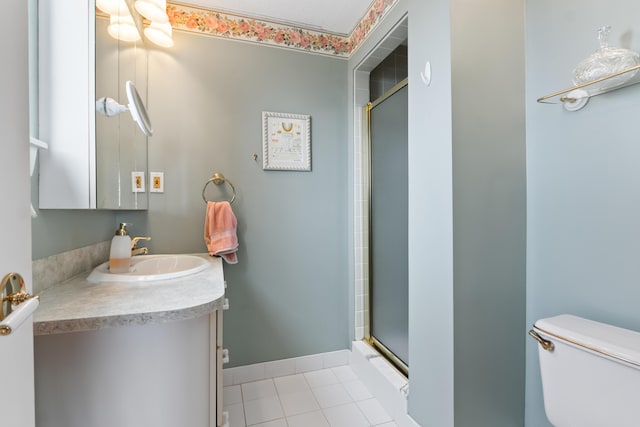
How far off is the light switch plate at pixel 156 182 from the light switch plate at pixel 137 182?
6cm

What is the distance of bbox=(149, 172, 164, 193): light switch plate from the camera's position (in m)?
1.68

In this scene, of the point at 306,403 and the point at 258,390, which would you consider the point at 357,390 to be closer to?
the point at 306,403

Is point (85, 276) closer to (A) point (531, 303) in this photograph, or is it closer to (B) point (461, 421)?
(B) point (461, 421)

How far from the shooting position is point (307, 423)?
4.94ft

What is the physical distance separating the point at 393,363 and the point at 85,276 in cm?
164

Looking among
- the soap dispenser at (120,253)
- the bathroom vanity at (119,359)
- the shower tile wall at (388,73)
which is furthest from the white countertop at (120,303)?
the shower tile wall at (388,73)

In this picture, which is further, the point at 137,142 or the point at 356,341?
the point at 356,341

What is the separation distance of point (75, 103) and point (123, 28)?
0.57 m

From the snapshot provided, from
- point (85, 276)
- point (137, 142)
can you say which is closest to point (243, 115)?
point (137, 142)

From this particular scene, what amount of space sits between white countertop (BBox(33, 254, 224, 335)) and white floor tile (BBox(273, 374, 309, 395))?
1143 mm

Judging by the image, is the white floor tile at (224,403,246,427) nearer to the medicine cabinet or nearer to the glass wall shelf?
the medicine cabinet

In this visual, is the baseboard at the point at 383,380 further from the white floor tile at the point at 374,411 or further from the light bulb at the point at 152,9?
the light bulb at the point at 152,9

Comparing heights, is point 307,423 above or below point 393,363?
below

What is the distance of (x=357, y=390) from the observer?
179 cm
